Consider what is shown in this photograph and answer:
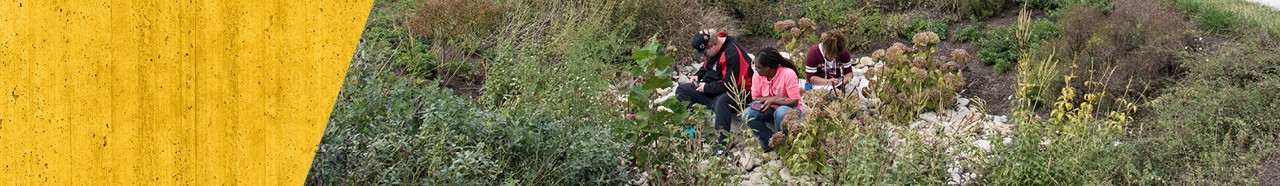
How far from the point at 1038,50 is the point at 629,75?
2.63 m

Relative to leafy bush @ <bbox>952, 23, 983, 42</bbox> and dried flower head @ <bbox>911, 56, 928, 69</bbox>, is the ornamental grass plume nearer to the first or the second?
dried flower head @ <bbox>911, 56, 928, 69</bbox>

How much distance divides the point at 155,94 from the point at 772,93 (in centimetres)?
337

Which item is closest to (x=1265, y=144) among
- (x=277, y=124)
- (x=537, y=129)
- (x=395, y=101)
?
(x=537, y=129)

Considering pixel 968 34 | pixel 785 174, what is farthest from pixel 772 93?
pixel 968 34

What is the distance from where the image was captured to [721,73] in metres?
8.84

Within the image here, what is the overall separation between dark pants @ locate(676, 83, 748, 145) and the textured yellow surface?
267 centimetres

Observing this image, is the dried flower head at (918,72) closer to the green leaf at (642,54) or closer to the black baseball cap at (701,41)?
the black baseball cap at (701,41)

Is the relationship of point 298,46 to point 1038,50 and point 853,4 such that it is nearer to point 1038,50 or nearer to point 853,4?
point 1038,50

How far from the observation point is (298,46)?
20.5ft

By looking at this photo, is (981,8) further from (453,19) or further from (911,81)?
(453,19)

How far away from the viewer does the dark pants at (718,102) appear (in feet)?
27.9

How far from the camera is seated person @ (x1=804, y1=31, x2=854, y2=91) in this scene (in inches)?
348

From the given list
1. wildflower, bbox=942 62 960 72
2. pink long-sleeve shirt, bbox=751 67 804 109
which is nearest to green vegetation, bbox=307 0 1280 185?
wildflower, bbox=942 62 960 72

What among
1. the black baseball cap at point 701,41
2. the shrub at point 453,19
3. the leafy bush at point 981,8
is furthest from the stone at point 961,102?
the shrub at point 453,19
